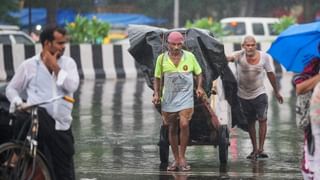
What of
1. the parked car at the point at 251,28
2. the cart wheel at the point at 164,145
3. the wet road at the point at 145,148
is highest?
the parked car at the point at 251,28

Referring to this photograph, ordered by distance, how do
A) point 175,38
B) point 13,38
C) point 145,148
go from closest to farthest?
point 175,38
point 145,148
point 13,38

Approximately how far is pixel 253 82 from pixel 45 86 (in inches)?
178

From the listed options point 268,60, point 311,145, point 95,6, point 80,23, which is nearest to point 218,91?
point 268,60

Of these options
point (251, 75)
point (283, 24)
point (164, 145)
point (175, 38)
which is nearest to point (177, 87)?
point (175, 38)

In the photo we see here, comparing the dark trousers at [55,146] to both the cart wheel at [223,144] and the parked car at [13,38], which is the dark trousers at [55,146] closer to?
the cart wheel at [223,144]

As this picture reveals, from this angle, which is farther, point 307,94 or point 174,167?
point 174,167

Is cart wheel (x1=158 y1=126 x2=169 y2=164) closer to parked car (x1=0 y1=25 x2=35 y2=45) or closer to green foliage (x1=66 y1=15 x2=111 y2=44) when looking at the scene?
parked car (x1=0 y1=25 x2=35 y2=45)

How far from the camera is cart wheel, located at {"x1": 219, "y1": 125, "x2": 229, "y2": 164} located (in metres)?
10.5

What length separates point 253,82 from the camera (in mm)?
11391

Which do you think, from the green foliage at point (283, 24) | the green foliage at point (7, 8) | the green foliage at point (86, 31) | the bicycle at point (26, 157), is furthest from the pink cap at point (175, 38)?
the green foliage at point (7, 8)

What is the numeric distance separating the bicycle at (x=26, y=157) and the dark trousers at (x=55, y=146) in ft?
0.37

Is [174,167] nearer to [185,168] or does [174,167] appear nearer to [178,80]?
[185,168]

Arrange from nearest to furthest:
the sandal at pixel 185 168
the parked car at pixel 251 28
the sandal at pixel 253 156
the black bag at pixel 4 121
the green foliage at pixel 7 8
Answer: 1. the black bag at pixel 4 121
2. the sandal at pixel 185 168
3. the sandal at pixel 253 156
4. the parked car at pixel 251 28
5. the green foliage at pixel 7 8

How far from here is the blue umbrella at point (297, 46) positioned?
7.91m
